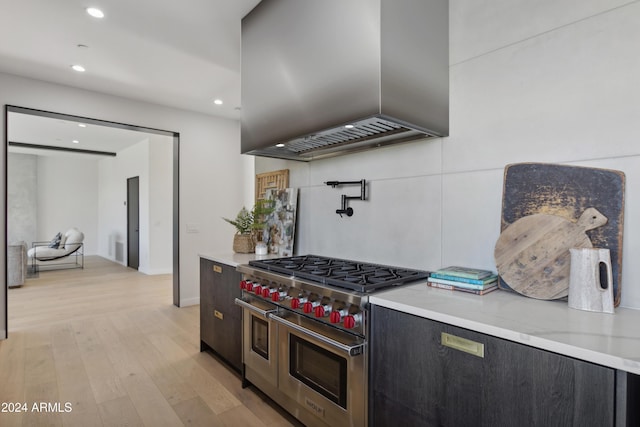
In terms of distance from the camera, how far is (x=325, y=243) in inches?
102

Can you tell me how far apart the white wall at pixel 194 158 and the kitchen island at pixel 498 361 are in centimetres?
381

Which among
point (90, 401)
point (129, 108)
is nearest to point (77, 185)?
point (129, 108)

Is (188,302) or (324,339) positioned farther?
(188,302)

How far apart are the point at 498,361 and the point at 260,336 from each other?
1504 mm

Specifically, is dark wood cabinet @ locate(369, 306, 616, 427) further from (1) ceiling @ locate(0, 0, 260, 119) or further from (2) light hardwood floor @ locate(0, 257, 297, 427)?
(1) ceiling @ locate(0, 0, 260, 119)

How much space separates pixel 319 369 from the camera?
5.68ft

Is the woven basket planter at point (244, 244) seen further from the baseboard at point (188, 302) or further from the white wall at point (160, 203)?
the white wall at point (160, 203)

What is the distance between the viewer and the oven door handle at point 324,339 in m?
1.48

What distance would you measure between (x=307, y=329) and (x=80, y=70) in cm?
343

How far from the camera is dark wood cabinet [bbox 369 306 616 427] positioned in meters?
0.91

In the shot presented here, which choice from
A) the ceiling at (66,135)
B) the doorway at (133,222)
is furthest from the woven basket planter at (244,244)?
the doorway at (133,222)

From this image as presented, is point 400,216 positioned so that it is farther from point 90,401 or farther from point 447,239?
point 90,401

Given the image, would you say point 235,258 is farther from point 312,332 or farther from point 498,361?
point 498,361

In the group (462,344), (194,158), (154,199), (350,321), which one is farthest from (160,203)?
(462,344)
